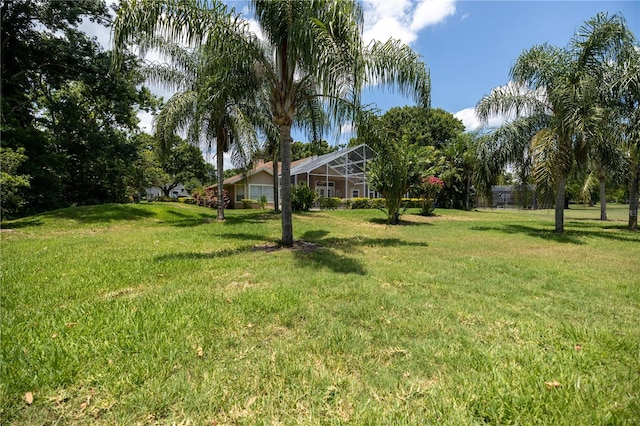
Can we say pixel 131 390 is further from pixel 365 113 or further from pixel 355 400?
pixel 365 113

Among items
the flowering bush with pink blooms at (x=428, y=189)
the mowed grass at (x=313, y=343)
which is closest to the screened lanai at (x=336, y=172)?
the flowering bush with pink blooms at (x=428, y=189)

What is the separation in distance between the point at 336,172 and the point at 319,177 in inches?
68.7

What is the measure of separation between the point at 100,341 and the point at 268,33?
6835 mm

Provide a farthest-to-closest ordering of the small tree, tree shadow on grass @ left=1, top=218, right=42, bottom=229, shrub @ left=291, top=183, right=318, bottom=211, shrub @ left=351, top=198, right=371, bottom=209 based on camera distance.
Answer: shrub @ left=351, top=198, right=371, bottom=209, shrub @ left=291, top=183, right=318, bottom=211, the small tree, tree shadow on grass @ left=1, top=218, right=42, bottom=229

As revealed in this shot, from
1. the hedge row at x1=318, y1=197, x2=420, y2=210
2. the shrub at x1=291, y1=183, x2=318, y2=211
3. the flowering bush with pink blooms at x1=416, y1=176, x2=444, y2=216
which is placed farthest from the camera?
the hedge row at x1=318, y1=197, x2=420, y2=210

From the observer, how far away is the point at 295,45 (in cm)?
596

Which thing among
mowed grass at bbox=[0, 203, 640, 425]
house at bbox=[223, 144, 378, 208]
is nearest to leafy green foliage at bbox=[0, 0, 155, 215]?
house at bbox=[223, 144, 378, 208]

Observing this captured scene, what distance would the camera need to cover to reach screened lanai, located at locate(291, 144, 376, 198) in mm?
27172

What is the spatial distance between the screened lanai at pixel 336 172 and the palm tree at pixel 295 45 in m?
17.7

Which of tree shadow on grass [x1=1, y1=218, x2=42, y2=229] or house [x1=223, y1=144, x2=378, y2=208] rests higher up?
house [x1=223, y1=144, x2=378, y2=208]

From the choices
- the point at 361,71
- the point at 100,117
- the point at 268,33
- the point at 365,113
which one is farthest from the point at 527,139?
the point at 100,117

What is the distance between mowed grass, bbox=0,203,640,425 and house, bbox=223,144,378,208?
21.0 meters

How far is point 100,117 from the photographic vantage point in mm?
19156

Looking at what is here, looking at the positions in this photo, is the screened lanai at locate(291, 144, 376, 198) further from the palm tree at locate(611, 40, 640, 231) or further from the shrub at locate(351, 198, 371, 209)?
the palm tree at locate(611, 40, 640, 231)
